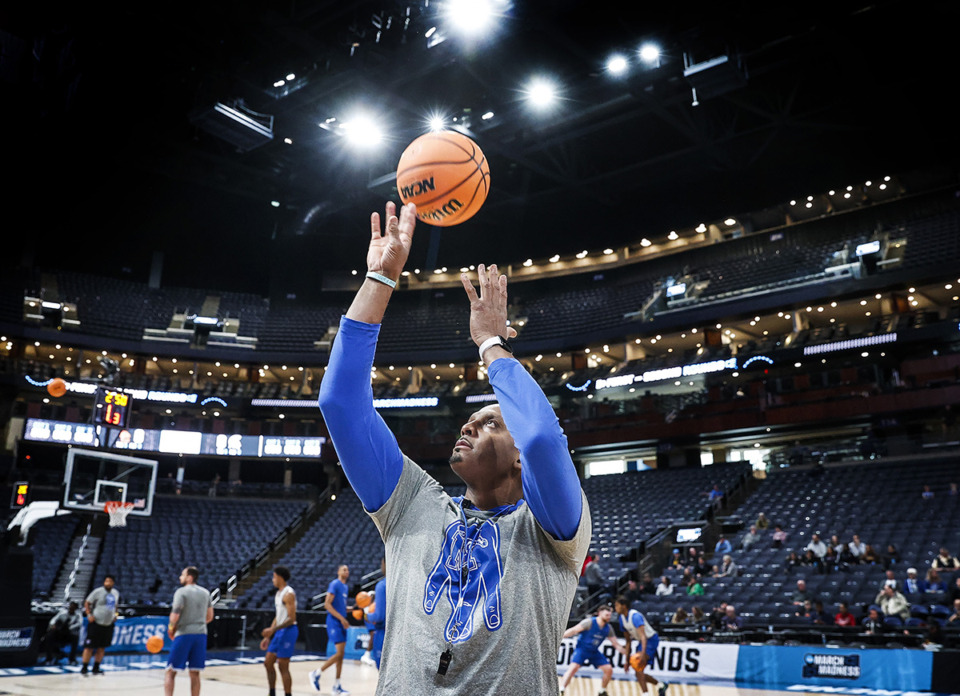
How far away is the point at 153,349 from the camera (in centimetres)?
3731

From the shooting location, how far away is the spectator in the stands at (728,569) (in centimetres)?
1900

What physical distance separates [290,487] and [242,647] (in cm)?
1498

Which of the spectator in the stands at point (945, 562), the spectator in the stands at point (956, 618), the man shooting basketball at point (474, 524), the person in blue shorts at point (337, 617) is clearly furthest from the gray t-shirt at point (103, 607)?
the spectator in the stands at point (945, 562)

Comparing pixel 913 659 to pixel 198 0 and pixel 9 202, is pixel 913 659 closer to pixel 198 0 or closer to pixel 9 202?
pixel 198 0

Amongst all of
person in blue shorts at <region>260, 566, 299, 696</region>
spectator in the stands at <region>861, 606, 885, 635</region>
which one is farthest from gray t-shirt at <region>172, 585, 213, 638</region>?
spectator in the stands at <region>861, 606, 885, 635</region>

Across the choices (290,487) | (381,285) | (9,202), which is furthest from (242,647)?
(9,202)

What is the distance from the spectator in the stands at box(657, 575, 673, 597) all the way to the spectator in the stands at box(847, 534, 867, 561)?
4307mm

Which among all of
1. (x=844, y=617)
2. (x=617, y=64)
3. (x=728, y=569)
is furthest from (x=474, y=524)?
(x=617, y=64)

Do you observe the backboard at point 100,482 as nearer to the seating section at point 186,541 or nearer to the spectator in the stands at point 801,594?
the seating section at point 186,541

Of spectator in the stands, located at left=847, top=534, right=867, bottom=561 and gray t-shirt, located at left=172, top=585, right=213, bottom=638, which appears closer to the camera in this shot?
gray t-shirt, located at left=172, top=585, right=213, bottom=638

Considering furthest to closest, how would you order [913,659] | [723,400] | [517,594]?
[723,400] < [913,659] < [517,594]

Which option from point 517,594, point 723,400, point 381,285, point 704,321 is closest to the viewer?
point 517,594

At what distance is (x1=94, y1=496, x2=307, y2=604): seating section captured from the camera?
2481 cm

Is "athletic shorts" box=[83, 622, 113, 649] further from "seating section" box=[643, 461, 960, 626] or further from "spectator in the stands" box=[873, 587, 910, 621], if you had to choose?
"spectator in the stands" box=[873, 587, 910, 621]
